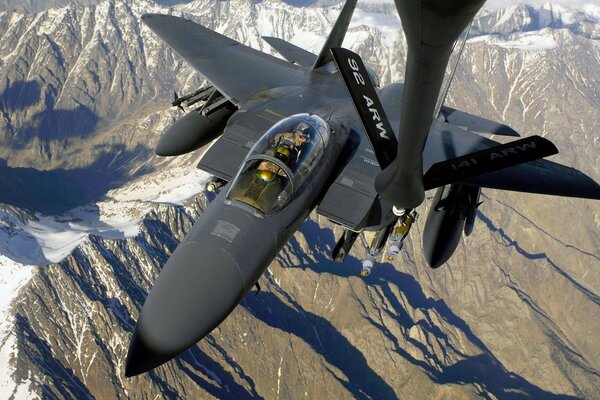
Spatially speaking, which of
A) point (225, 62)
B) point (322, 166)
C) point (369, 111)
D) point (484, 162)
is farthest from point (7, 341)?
point (484, 162)

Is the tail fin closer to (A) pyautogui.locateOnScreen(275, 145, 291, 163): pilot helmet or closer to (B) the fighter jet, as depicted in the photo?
(B) the fighter jet

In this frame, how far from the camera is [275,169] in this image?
13.0 metres

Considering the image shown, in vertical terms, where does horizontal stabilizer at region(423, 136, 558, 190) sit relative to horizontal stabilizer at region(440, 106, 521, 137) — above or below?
below

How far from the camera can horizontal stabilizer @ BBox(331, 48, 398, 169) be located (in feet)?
32.0

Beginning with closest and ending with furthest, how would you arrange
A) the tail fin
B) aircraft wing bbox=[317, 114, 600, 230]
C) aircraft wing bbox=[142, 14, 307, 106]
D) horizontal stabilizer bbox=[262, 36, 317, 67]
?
aircraft wing bbox=[317, 114, 600, 230] → aircraft wing bbox=[142, 14, 307, 106] → the tail fin → horizontal stabilizer bbox=[262, 36, 317, 67]

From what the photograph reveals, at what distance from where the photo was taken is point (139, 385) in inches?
7766

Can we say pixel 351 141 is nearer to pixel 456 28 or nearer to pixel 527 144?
pixel 527 144

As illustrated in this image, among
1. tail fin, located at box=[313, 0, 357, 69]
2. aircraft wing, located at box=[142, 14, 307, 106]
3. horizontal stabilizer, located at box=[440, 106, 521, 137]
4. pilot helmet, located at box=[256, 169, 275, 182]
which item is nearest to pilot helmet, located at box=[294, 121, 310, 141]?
pilot helmet, located at box=[256, 169, 275, 182]

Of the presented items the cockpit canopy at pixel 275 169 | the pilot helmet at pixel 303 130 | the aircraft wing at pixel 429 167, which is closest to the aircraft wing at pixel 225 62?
the aircraft wing at pixel 429 167

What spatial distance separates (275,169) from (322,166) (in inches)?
95.6

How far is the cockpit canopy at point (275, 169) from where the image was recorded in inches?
505

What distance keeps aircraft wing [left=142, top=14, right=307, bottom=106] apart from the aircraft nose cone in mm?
10633

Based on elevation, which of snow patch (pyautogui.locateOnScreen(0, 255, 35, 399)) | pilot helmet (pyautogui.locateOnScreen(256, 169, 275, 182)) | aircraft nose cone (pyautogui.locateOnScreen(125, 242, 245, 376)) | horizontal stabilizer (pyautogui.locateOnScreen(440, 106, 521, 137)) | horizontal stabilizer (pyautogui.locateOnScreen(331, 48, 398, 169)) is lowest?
snow patch (pyautogui.locateOnScreen(0, 255, 35, 399))

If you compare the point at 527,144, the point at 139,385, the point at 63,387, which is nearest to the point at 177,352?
the point at 527,144
